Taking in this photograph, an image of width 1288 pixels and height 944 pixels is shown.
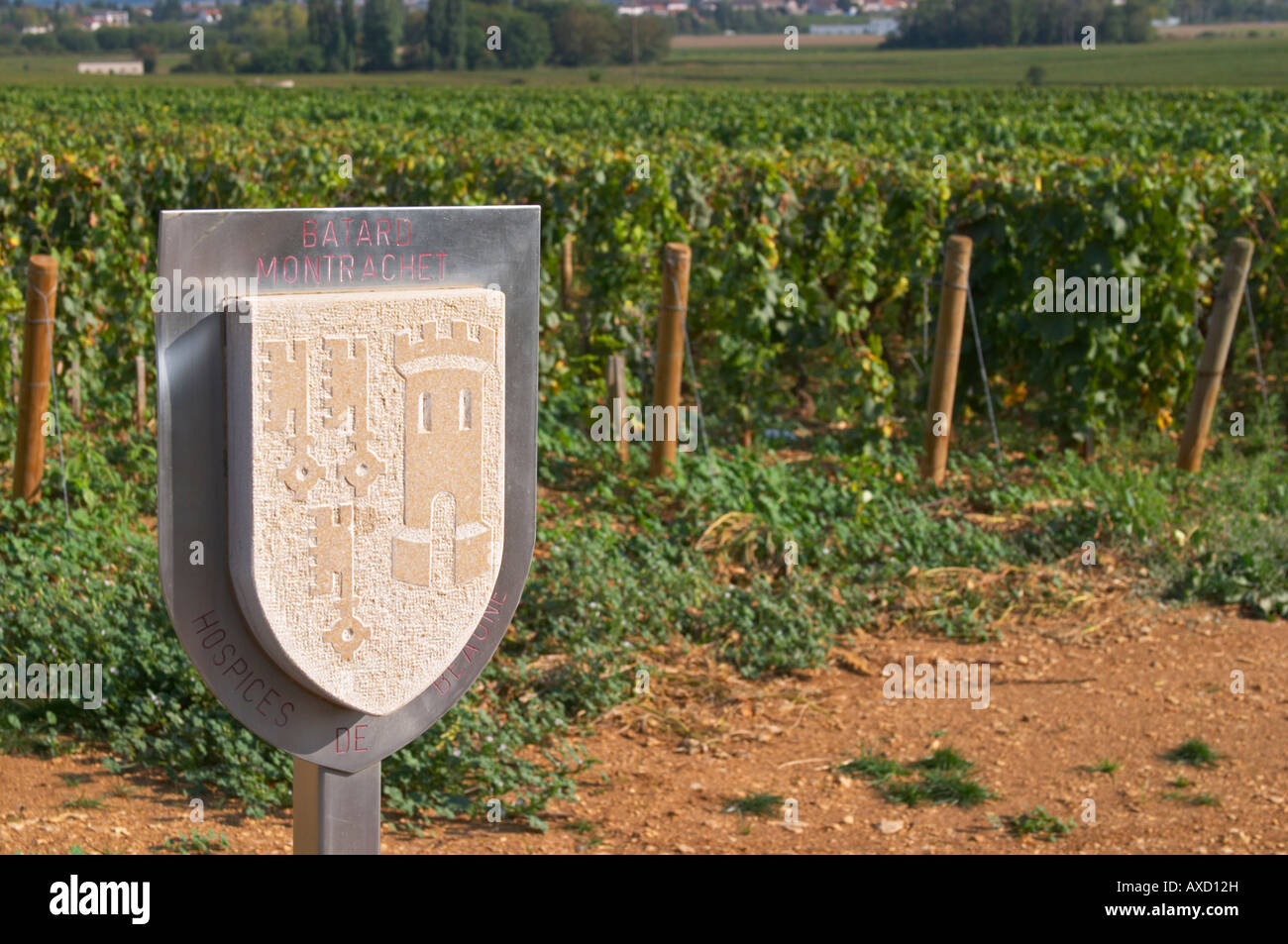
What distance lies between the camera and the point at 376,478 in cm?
257

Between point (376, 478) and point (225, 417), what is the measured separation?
30 cm

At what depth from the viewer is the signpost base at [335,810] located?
107 inches

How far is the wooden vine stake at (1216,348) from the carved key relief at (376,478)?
242 inches

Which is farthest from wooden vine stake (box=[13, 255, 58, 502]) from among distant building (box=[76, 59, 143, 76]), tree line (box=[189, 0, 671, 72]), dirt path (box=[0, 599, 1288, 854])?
distant building (box=[76, 59, 143, 76])

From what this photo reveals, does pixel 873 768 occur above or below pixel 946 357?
below

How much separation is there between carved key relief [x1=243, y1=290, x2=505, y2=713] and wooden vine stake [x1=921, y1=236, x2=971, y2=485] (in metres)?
5.39

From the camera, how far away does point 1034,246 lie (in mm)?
8578

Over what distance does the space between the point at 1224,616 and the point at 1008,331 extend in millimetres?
2978

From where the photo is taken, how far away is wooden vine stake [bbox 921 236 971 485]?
7.77m

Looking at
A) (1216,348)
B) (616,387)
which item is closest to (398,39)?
(616,387)

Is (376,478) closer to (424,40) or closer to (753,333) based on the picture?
(753,333)

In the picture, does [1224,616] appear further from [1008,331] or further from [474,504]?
[474,504]

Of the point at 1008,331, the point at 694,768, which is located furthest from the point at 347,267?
the point at 1008,331

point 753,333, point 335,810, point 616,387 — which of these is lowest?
point 335,810
